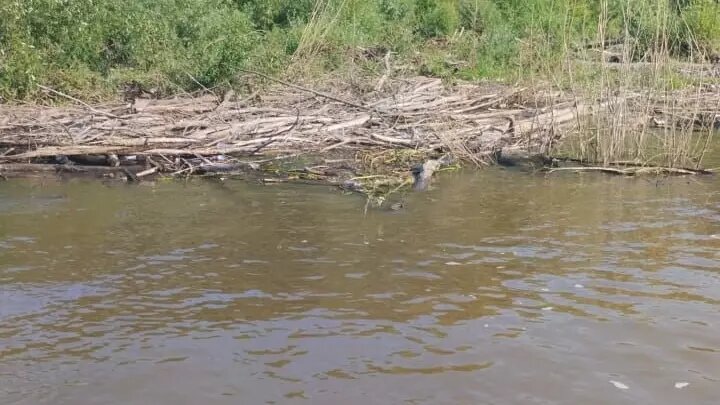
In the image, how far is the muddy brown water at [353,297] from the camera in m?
3.86

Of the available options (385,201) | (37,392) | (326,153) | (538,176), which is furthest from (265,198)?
(37,392)

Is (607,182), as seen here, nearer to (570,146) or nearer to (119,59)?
(570,146)

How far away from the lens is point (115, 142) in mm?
8430

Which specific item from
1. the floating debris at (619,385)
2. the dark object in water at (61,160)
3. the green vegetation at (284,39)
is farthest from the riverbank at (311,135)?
the floating debris at (619,385)

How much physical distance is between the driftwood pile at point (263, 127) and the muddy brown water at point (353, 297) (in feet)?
2.53

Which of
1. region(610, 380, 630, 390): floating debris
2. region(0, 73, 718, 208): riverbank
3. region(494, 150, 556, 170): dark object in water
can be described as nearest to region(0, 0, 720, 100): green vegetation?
region(0, 73, 718, 208): riverbank

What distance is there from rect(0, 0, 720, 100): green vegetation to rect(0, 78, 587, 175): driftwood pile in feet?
1.95

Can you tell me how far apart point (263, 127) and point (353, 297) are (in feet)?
14.8

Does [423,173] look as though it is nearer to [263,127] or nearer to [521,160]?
[521,160]

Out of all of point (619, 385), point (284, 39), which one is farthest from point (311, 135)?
point (619, 385)

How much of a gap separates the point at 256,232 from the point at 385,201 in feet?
4.62

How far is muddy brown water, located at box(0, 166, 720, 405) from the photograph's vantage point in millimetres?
3863

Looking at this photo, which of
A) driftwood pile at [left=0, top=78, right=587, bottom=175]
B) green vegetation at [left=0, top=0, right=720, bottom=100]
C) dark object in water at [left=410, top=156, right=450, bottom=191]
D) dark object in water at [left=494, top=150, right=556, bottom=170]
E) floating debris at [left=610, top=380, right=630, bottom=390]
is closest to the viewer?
floating debris at [left=610, top=380, right=630, bottom=390]

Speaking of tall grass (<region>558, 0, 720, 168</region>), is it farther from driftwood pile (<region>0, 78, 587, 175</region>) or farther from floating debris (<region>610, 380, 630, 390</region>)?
floating debris (<region>610, 380, 630, 390</region>)
